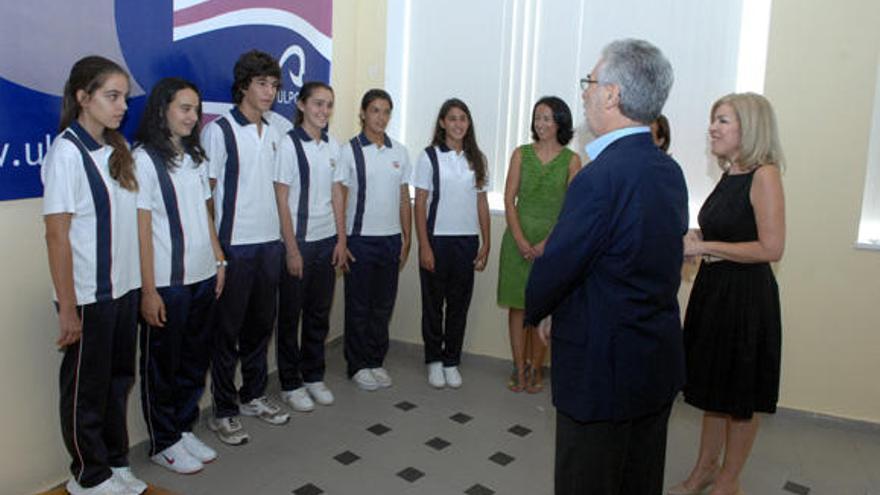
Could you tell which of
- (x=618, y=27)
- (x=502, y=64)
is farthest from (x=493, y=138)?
(x=618, y=27)

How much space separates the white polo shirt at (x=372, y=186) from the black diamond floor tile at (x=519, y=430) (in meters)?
1.17

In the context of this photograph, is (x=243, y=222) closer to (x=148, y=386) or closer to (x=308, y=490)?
(x=148, y=386)

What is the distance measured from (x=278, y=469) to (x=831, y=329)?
279 centimetres

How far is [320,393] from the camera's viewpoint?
3529 millimetres

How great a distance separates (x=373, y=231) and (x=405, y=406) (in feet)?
2.99

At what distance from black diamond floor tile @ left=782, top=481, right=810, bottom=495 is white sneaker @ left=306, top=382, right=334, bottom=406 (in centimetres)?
210

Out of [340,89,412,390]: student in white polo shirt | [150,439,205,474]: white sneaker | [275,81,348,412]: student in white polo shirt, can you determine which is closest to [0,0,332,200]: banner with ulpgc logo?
[275,81,348,412]: student in white polo shirt

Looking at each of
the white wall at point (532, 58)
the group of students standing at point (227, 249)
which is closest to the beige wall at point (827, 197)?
the white wall at point (532, 58)

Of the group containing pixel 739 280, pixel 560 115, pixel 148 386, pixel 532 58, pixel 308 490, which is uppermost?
pixel 532 58

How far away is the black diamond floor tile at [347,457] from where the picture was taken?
292 cm

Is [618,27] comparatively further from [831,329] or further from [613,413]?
[613,413]

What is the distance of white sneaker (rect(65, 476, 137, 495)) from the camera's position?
2.39 meters

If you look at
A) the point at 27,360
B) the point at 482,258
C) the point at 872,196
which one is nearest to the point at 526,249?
the point at 482,258

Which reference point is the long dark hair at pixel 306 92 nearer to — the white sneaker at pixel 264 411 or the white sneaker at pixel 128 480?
the white sneaker at pixel 264 411
